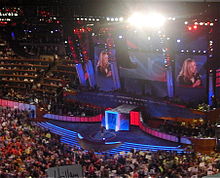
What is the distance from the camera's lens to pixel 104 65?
→ 1371 cm

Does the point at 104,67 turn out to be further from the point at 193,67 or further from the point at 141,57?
the point at 193,67

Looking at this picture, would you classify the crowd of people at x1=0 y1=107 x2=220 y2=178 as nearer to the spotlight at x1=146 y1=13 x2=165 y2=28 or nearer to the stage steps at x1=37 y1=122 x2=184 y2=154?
the stage steps at x1=37 y1=122 x2=184 y2=154

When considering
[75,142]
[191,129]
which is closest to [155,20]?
[191,129]

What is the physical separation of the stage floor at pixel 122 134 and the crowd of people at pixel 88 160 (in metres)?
0.82

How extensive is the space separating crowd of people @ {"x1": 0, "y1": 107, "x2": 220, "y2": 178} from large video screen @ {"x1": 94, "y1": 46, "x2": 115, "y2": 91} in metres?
3.49

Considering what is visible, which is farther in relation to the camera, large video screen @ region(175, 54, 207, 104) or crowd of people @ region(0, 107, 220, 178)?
large video screen @ region(175, 54, 207, 104)

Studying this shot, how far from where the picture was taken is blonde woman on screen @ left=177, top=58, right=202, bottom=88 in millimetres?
11758

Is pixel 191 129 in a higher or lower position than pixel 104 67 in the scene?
lower

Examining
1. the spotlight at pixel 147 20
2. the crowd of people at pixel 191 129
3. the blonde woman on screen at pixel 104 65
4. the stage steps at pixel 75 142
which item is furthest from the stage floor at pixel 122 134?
the spotlight at pixel 147 20

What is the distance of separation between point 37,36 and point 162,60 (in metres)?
4.73

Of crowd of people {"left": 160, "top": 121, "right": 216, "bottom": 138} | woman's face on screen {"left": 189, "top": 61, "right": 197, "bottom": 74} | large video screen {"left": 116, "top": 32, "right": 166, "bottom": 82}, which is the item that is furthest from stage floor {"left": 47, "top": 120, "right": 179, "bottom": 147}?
woman's face on screen {"left": 189, "top": 61, "right": 197, "bottom": 74}

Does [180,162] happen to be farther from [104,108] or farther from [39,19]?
[39,19]

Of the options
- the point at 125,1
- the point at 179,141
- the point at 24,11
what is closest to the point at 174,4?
the point at 125,1

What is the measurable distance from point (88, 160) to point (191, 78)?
14.5 ft
